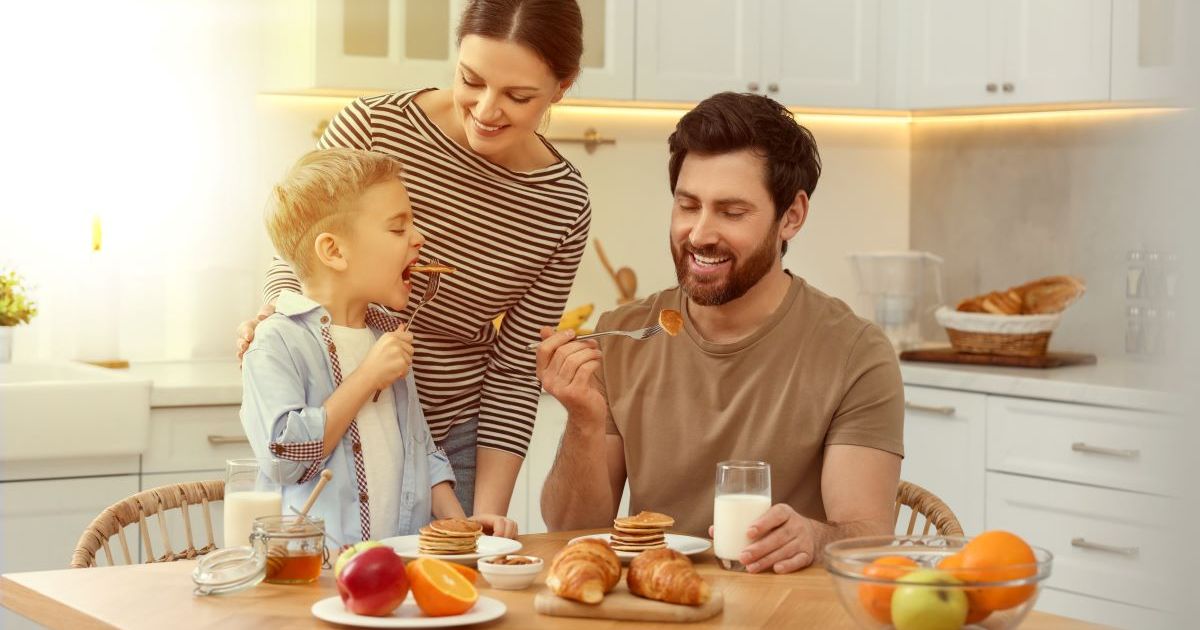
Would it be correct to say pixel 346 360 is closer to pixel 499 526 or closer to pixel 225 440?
pixel 499 526

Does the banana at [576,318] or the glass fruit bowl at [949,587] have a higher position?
the banana at [576,318]

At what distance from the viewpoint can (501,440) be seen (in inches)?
81.1

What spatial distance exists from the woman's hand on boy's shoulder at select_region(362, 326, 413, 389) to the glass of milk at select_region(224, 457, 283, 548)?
0.64 ft

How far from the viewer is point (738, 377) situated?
1942 mm

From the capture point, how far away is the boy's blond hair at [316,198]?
1690mm

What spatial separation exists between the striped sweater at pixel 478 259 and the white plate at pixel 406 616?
72 centimetres

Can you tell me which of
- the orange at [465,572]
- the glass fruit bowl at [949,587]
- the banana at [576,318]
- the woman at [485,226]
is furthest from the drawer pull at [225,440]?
the glass fruit bowl at [949,587]

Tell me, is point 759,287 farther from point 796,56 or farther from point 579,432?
point 796,56

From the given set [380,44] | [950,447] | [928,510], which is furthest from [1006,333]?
[380,44]

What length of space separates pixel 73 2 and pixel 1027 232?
272cm

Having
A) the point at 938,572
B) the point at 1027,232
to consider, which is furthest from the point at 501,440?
the point at 1027,232

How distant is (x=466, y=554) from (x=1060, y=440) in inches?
81.1

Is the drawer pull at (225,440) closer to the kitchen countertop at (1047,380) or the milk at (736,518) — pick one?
the kitchen countertop at (1047,380)

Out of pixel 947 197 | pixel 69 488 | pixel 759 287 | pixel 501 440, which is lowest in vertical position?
pixel 69 488
